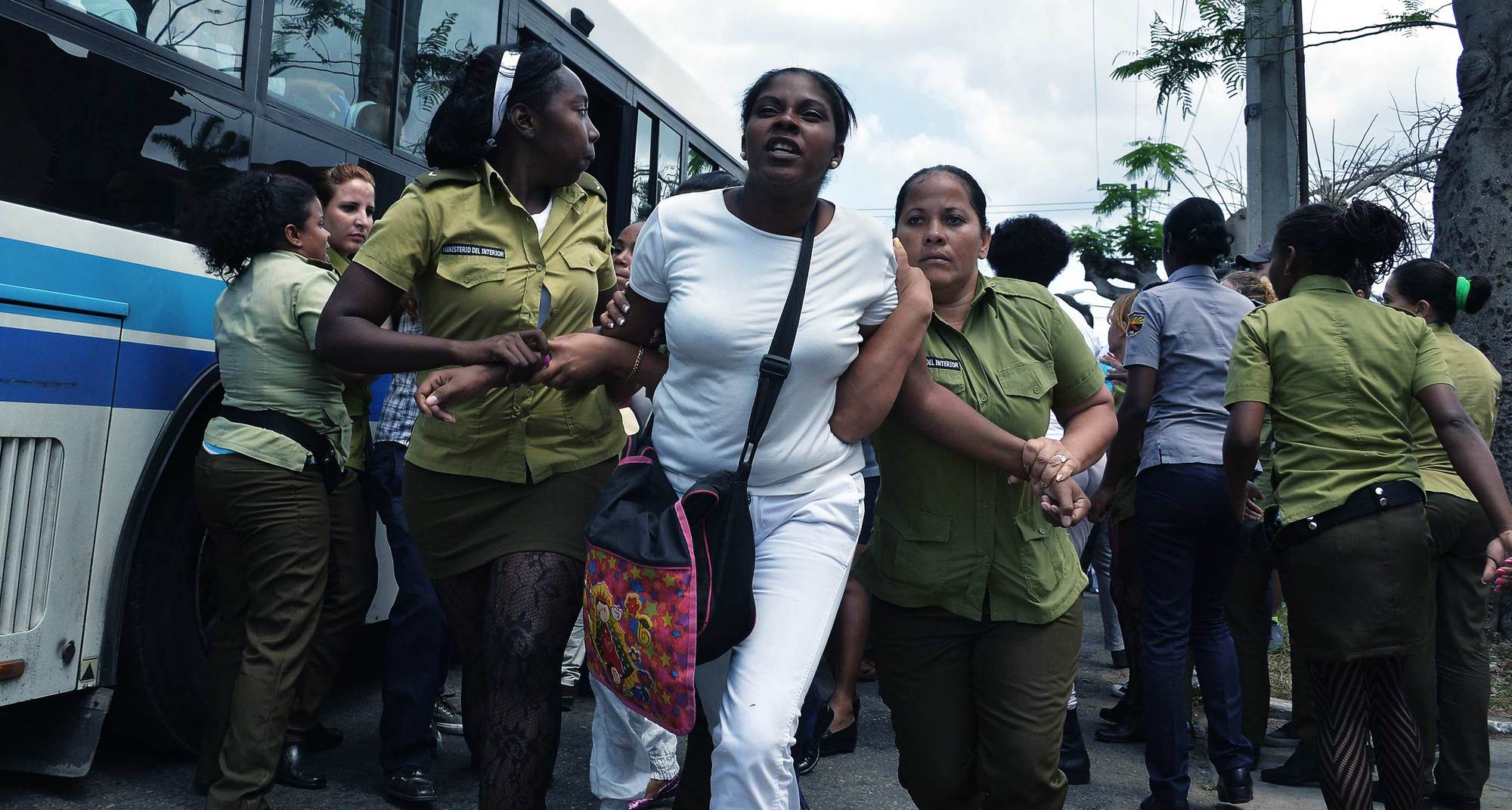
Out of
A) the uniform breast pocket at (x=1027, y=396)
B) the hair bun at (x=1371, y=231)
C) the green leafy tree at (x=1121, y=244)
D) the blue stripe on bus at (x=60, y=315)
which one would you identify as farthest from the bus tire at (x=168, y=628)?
the green leafy tree at (x=1121, y=244)

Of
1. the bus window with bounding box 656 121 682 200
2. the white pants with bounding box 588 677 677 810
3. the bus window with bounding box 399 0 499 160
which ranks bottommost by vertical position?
the white pants with bounding box 588 677 677 810

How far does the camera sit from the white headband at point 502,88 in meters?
2.93

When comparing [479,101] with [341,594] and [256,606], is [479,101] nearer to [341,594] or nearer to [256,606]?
[256,606]

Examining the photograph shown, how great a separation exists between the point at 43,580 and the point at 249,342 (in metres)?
0.87

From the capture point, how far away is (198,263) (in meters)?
3.91

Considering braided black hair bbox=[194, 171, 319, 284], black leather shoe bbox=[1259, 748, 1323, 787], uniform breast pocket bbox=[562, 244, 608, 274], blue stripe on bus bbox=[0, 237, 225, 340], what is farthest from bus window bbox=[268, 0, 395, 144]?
black leather shoe bbox=[1259, 748, 1323, 787]

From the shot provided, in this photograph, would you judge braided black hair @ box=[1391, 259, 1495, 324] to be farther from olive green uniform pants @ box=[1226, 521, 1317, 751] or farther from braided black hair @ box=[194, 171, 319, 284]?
braided black hair @ box=[194, 171, 319, 284]

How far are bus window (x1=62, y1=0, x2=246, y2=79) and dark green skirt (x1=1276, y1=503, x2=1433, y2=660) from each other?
360cm

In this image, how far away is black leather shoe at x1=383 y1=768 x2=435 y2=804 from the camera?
3895 mm

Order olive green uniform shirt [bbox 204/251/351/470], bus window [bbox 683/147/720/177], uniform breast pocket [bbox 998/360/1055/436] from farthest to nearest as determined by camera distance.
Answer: bus window [bbox 683/147/720/177] < olive green uniform shirt [bbox 204/251/351/470] < uniform breast pocket [bbox 998/360/1055/436]

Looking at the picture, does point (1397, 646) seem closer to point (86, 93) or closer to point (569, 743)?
point (569, 743)

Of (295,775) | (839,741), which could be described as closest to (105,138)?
(295,775)

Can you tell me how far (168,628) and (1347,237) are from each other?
3.90 metres

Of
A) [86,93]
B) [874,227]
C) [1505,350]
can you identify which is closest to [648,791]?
[874,227]
